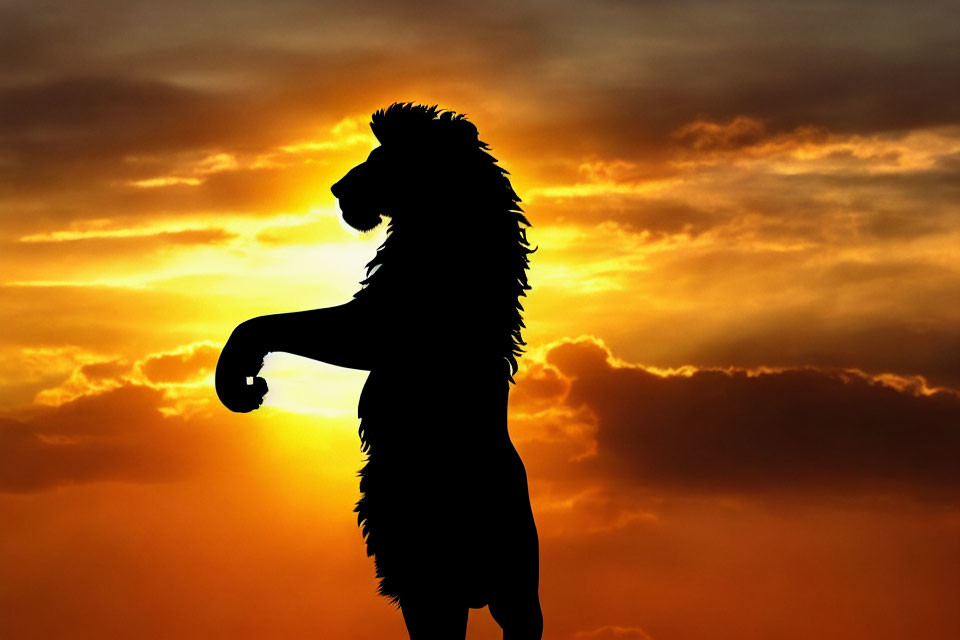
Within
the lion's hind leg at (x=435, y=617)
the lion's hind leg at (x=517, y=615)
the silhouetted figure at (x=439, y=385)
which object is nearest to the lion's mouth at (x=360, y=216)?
the silhouetted figure at (x=439, y=385)

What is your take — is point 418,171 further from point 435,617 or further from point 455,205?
point 435,617

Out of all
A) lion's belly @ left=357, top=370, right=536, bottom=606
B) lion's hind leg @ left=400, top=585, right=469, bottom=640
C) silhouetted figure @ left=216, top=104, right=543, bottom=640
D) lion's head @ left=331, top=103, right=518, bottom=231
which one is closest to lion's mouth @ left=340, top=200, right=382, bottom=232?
lion's head @ left=331, top=103, right=518, bottom=231

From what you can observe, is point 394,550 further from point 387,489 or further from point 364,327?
point 364,327

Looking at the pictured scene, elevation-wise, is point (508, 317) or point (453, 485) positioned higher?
point (508, 317)

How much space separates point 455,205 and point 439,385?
→ 131cm

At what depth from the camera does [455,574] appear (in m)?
8.85

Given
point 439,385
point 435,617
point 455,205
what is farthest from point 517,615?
point 455,205

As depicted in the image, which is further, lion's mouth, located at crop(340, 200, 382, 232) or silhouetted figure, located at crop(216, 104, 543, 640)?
lion's mouth, located at crop(340, 200, 382, 232)

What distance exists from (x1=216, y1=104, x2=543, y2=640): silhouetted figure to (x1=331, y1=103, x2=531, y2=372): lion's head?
0.01m

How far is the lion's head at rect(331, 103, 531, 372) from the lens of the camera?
8945mm

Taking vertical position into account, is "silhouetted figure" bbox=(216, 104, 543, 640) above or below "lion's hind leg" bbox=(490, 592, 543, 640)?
above

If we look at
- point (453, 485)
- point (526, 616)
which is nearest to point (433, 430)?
point (453, 485)

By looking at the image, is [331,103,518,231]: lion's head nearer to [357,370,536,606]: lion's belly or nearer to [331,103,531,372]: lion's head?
[331,103,531,372]: lion's head

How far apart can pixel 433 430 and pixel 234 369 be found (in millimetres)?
1457
